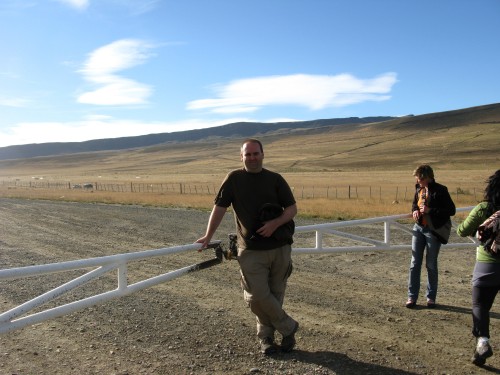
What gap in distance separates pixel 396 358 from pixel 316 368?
72cm

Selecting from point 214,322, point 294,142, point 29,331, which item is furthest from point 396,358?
Answer: point 294,142

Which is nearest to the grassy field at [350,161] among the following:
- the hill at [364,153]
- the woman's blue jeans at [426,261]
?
the hill at [364,153]

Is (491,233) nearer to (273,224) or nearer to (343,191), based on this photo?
(273,224)

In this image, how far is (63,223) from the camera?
14984 millimetres

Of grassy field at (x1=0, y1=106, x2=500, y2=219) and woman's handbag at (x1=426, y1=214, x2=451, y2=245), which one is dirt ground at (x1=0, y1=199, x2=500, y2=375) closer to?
woman's handbag at (x1=426, y1=214, x2=451, y2=245)

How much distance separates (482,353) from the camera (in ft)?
12.4

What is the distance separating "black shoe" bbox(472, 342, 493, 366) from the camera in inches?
148

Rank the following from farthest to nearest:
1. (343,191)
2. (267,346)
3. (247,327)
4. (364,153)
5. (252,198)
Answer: (364,153) → (343,191) → (247,327) → (267,346) → (252,198)

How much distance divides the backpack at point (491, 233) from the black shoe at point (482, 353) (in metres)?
0.73

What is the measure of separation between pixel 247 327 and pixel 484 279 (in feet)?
7.28

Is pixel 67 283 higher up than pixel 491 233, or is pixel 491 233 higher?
pixel 491 233

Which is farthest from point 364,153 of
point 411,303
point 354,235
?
point 411,303

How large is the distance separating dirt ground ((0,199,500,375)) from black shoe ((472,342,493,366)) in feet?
0.30

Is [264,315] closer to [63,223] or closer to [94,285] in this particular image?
[94,285]
